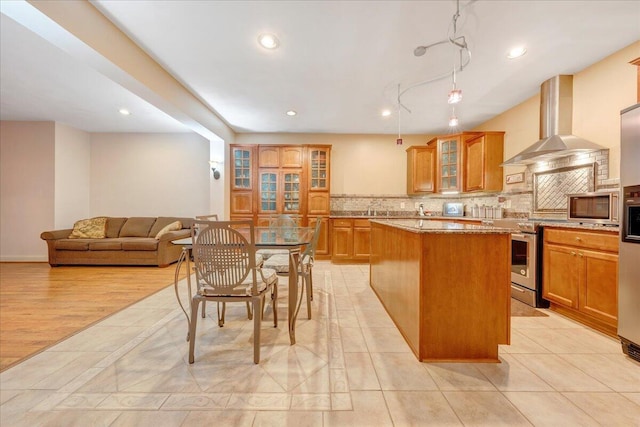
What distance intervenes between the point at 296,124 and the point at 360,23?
2.79 metres

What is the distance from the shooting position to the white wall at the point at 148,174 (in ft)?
18.4

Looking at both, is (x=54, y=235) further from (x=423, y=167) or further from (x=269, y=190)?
(x=423, y=167)

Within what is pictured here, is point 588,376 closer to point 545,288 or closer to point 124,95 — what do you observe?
point 545,288

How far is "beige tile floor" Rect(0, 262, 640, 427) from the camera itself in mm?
1286

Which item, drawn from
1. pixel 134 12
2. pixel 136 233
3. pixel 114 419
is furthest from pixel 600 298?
pixel 136 233

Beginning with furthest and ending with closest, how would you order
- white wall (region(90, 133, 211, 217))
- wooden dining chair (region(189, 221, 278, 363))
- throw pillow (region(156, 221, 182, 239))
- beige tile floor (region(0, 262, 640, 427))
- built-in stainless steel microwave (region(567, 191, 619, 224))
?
white wall (region(90, 133, 211, 217)), throw pillow (region(156, 221, 182, 239)), built-in stainless steel microwave (region(567, 191, 619, 224)), wooden dining chair (region(189, 221, 278, 363)), beige tile floor (region(0, 262, 640, 427))

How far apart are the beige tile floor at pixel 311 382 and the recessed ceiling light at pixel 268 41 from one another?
8.63 feet

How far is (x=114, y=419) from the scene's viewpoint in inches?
49.8

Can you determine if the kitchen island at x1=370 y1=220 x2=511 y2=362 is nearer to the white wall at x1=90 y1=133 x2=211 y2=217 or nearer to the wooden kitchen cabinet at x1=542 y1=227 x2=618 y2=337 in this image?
the wooden kitchen cabinet at x1=542 y1=227 x2=618 y2=337

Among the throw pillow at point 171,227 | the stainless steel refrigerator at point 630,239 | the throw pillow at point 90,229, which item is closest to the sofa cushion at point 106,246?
the throw pillow at point 90,229

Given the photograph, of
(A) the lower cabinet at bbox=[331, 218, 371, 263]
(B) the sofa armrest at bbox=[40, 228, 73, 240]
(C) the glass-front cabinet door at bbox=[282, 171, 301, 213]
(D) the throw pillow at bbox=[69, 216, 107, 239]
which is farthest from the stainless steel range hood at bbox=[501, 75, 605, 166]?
(B) the sofa armrest at bbox=[40, 228, 73, 240]

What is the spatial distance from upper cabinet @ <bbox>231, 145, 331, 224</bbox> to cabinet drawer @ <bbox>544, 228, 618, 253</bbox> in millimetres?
3391

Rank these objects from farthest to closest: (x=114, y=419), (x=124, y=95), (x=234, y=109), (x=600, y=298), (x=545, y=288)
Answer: (x=234, y=109), (x=124, y=95), (x=545, y=288), (x=600, y=298), (x=114, y=419)

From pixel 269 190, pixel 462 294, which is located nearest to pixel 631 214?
pixel 462 294
